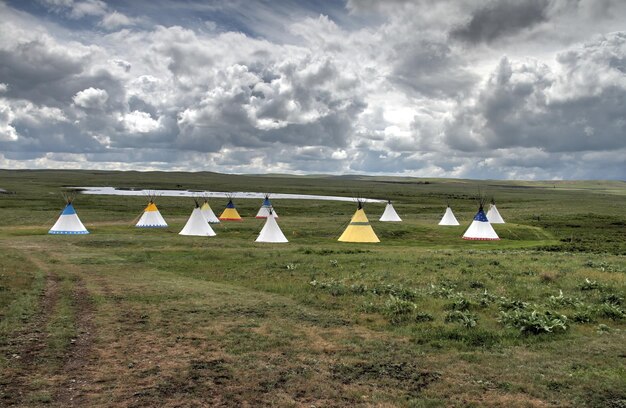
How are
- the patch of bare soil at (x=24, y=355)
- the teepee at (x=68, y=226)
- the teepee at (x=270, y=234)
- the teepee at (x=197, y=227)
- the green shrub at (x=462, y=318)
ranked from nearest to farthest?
the patch of bare soil at (x=24, y=355)
the green shrub at (x=462, y=318)
the teepee at (x=270, y=234)
the teepee at (x=68, y=226)
the teepee at (x=197, y=227)

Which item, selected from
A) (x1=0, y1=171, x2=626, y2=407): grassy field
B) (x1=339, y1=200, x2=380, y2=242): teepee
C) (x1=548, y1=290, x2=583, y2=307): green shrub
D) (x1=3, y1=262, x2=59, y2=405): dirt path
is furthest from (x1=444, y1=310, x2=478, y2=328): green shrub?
(x1=339, y1=200, x2=380, y2=242): teepee

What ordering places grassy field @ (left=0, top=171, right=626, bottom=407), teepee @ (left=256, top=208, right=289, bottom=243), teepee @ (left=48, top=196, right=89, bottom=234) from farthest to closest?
teepee @ (left=48, top=196, right=89, bottom=234) < teepee @ (left=256, top=208, right=289, bottom=243) < grassy field @ (left=0, top=171, right=626, bottom=407)

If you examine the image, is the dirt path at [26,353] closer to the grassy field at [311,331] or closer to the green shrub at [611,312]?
the grassy field at [311,331]

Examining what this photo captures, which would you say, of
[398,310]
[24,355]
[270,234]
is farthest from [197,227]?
[24,355]

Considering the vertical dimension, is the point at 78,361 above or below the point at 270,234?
above

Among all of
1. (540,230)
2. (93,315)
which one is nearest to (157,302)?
(93,315)

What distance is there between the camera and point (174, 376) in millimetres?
11273

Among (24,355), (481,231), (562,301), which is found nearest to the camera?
(24,355)

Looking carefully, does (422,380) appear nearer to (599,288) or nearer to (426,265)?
(599,288)

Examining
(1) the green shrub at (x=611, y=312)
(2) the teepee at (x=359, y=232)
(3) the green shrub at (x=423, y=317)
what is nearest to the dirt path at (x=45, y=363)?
(3) the green shrub at (x=423, y=317)

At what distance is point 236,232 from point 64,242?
1692 cm

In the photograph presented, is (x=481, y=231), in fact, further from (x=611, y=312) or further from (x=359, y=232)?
(x=611, y=312)

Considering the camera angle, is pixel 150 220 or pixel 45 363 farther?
pixel 150 220

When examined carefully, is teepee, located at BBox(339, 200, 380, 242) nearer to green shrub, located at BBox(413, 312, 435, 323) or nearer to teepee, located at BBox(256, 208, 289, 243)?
teepee, located at BBox(256, 208, 289, 243)
